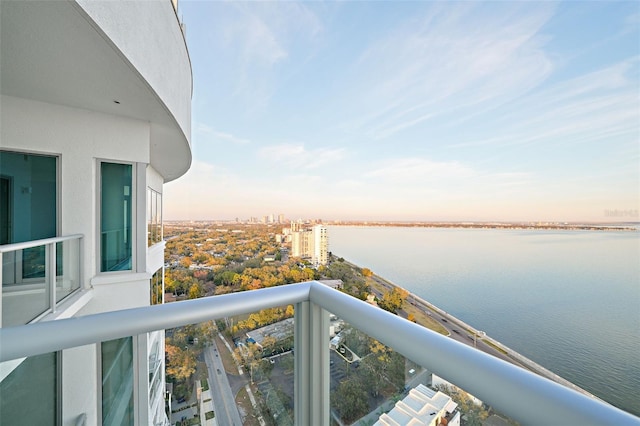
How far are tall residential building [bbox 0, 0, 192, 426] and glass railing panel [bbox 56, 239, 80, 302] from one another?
0.02m

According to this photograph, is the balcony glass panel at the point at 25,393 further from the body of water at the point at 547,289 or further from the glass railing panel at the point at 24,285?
the body of water at the point at 547,289

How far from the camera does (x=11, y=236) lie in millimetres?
3395

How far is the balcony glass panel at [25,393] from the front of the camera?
132 cm

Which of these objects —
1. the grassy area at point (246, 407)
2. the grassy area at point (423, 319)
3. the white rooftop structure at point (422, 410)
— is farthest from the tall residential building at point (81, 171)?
the grassy area at point (423, 319)

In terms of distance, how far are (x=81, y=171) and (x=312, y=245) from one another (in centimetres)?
411

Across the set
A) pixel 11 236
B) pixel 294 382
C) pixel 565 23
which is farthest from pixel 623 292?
pixel 11 236

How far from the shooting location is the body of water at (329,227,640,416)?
2082 mm

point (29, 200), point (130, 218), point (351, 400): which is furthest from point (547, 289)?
point (29, 200)

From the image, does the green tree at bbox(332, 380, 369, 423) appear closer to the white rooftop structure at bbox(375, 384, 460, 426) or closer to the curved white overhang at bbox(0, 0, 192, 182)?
the white rooftop structure at bbox(375, 384, 460, 426)

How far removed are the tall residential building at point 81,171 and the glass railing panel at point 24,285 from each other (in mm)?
12

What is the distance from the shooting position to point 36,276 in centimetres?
302

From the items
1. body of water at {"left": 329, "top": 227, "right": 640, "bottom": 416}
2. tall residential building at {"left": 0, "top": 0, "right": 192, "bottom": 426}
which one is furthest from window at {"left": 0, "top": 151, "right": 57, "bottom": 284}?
body of water at {"left": 329, "top": 227, "right": 640, "bottom": 416}

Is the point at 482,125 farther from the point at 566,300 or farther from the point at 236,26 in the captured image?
the point at 236,26

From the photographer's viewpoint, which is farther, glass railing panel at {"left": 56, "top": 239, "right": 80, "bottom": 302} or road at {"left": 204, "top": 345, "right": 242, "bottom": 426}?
glass railing panel at {"left": 56, "top": 239, "right": 80, "bottom": 302}
